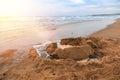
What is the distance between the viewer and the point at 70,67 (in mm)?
5348

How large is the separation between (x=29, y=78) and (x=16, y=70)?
0.87 m

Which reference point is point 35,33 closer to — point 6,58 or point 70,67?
point 6,58

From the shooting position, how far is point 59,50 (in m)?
6.34

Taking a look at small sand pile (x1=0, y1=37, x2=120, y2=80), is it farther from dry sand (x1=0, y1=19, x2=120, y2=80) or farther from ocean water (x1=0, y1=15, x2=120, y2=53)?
ocean water (x1=0, y1=15, x2=120, y2=53)

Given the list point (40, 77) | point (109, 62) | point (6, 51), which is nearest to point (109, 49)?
point (109, 62)

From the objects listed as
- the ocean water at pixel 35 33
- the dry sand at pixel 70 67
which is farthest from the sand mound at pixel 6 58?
the ocean water at pixel 35 33

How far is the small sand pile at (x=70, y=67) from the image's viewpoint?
15.6ft

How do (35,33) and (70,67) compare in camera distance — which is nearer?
(70,67)

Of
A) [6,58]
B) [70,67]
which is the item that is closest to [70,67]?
[70,67]

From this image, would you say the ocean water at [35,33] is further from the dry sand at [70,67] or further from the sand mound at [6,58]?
the dry sand at [70,67]

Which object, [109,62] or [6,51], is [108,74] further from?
[6,51]

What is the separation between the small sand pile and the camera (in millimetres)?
4754

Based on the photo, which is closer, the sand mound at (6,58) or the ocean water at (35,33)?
the sand mound at (6,58)

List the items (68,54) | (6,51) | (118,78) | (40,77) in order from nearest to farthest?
1. (118,78)
2. (40,77)
3. (68,54)
4. (6,51)
